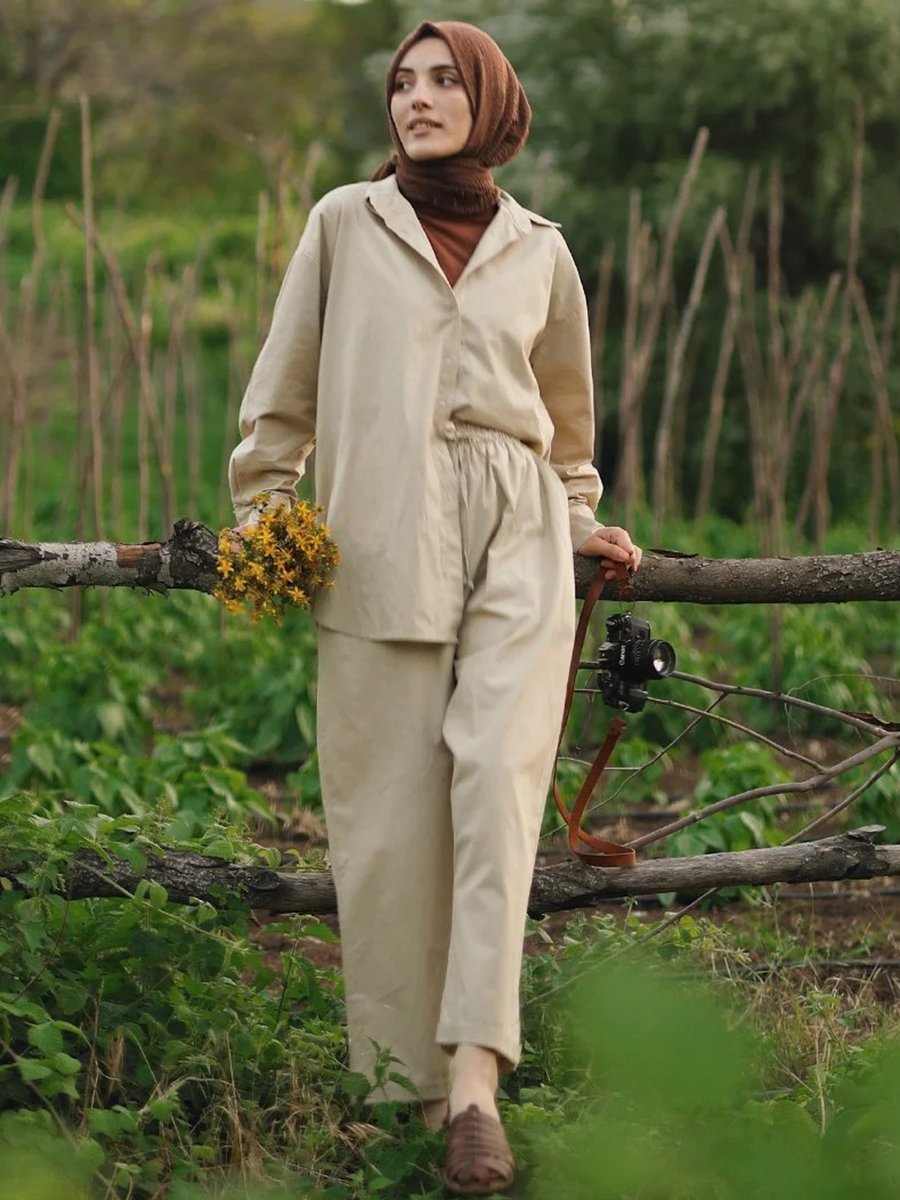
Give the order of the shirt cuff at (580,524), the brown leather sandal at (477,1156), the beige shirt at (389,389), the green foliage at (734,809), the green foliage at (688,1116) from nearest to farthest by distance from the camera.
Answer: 1. the green foliage at (688,1116)
2. the brown leather sandal at (477,1156)
3. the beige shirt at (389,389)
4. the shirt cuff at (580,524)
5. the green foliage at (734,809)

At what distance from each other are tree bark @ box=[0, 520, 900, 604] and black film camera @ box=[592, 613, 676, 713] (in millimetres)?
96

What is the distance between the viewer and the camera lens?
2.59 m

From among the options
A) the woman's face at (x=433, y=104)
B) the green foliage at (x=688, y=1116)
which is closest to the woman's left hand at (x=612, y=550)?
the woman's face at (x=433, y=104)

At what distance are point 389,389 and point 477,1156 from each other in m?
0.94

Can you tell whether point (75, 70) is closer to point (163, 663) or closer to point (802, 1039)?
point (163, 663)

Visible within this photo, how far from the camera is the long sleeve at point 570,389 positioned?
256 cm

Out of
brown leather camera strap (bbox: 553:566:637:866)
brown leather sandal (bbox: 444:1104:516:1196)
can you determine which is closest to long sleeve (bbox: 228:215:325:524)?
brown leather camera strap (bbox: 553:566:637:866)

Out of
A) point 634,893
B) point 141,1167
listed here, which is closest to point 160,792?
point 634,893

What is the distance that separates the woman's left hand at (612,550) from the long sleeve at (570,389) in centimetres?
2

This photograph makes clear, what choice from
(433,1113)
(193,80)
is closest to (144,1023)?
(433,1113)

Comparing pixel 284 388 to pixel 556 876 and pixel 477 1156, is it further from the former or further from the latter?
pixel 477 1156

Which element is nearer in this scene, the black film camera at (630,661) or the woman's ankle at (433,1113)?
the woman's ankle at (433,1113)

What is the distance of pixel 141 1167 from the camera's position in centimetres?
221

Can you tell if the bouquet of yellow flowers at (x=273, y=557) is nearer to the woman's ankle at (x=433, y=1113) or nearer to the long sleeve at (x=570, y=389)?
the long sleeve at (x=570, y=389)
